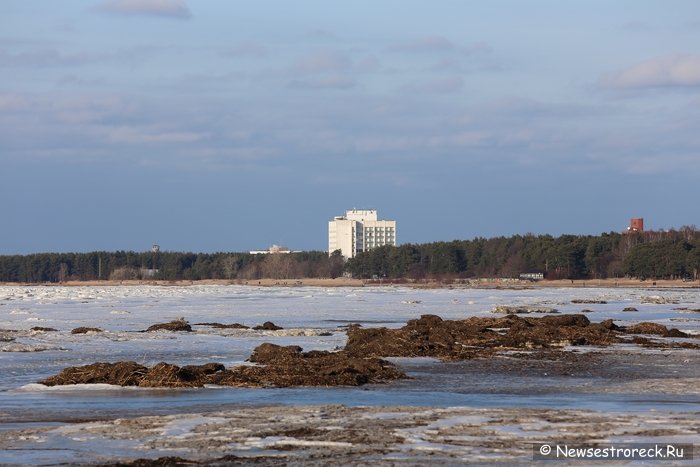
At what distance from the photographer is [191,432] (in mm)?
13727

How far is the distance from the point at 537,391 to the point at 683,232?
173 m

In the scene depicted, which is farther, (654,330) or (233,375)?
(654,330)

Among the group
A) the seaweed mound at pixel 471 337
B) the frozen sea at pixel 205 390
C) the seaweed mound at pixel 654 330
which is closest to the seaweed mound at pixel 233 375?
the frozen sea at pixel 205 390

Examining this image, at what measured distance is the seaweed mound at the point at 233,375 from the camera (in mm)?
19422

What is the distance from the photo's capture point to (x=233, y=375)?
67.3 feet

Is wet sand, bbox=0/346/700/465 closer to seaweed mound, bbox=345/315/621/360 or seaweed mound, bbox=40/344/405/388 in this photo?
seaweed mound, bbox=40/344/405/388

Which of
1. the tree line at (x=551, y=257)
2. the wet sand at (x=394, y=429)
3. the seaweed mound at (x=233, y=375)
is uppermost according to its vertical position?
the tree line at (x=551, y=257)

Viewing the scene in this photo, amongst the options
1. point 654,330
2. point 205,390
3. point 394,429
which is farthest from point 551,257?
point 394,429

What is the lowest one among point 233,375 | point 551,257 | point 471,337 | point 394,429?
point 394,429

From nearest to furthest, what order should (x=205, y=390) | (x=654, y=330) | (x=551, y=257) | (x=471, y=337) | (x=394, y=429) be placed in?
(x=394, y=429), (x=205, y=390), (x=471, y=337), (x=654, y=330), (x=551, y=257)

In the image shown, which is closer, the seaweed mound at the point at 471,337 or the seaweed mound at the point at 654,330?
the seaweed mound at the point at 471,337

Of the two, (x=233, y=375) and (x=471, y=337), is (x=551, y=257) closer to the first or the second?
(x=471, y=337)

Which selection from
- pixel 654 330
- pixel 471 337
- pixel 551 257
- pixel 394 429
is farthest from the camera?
pixel 551 257

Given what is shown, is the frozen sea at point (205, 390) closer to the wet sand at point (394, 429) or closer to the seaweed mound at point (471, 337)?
the wet sand at point (394, 429)
